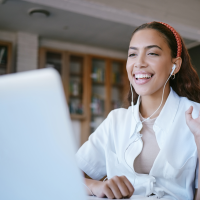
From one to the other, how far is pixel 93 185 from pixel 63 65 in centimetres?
449

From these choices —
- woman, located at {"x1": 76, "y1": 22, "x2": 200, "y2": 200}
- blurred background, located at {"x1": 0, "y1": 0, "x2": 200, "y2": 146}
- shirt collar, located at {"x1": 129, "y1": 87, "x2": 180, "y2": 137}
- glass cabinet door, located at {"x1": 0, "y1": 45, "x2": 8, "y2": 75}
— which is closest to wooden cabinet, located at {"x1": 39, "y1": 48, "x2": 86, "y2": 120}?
blurred background, located at {"x1": 0, "y1": 0, "x2": 200, "y2": 146}

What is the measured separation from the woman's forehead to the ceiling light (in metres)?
3.10

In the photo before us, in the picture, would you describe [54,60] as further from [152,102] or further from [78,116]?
[152,102]

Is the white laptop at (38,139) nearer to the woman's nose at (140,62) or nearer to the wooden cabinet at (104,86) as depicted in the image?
the woman's nose at (140,62)

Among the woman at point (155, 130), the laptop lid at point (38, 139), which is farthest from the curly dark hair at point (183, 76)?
the laptop lid at point (38, 139)

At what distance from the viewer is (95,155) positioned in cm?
125

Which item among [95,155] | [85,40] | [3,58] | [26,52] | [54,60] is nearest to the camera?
[95,155]

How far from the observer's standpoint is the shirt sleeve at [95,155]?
4.06 ft

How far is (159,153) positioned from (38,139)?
829mm

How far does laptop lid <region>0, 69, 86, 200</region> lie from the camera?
0.28 metres

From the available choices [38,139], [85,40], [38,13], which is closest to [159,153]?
[38,139]

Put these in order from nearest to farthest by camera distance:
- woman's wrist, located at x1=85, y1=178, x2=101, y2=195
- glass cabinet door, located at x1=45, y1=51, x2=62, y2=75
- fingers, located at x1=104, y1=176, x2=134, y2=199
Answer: fingers, located at x1=104, y1=176, x2=134, y2=199 → woman's wrist, located at x1=85, y1=178, x2=101, y2=195 → glass cabinet door, located at x1=45, y1=51, x2=62, y2=75

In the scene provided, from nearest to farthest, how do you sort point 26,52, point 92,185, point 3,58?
point 92,185
point 3,58
point 26,52

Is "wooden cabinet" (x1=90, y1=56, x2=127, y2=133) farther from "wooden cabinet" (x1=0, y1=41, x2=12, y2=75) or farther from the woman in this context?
the woman
